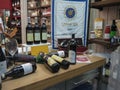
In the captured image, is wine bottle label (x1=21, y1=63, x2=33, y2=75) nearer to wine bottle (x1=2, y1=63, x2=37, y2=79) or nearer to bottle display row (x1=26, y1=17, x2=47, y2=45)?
wine bottle (x1=2, y1=63, x2=37, y2=79)

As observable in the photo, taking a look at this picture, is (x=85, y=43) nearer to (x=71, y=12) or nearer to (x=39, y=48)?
(x=71, y=12)

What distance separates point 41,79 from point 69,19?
3.02ft

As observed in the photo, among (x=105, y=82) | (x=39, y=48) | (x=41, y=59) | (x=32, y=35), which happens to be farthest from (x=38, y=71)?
(x=105, y=82)

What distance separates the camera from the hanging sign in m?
1.57

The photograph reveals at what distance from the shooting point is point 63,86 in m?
1.15

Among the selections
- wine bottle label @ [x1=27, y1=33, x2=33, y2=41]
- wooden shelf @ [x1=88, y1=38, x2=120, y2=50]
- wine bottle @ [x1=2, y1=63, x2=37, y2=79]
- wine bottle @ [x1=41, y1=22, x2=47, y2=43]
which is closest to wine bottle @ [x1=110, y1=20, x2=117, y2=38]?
wooden shelf @ [x1=88, y1=38, x2=120, y2=50]

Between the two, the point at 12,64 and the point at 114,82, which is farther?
the point at 114,82

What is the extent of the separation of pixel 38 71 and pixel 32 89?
0.59 feet

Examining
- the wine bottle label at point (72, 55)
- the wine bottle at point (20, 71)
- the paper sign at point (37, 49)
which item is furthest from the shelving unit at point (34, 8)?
the wine bottle at point (20, 71)

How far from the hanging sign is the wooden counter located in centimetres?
53

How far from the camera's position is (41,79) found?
0.90 meters

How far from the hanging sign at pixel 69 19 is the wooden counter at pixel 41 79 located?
53cm

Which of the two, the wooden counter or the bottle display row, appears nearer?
the wooden counter

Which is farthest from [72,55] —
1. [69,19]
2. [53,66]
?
[69,19]
